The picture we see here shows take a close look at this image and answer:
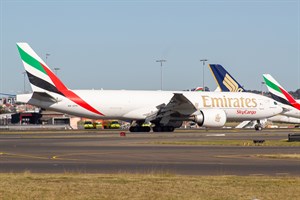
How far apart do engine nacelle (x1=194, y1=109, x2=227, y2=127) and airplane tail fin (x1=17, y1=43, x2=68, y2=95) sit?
14866 millimetres

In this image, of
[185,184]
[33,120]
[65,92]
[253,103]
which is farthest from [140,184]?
[33,120]

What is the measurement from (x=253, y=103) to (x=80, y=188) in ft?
203

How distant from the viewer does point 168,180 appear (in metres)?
22.1

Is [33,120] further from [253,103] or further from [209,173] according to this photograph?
[209,173]

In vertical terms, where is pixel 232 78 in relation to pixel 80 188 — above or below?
above

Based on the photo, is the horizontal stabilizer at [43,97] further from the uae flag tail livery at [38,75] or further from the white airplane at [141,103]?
the uae flag tail livery at [38,75]

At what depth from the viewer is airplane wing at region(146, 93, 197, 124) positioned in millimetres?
73438

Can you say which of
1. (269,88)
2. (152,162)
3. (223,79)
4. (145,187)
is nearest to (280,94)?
(269,88)

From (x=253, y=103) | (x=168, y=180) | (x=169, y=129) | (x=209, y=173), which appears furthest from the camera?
(x=253, y=103)

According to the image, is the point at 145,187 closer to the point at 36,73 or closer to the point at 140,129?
the point at 36,73

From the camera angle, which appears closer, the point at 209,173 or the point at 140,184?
the point at 140,184

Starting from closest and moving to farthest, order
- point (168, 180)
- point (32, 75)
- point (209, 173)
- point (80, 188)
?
1. point (80, 188)
2. point (168, 180)
3. point (209, 173)
4. point (32, 75)

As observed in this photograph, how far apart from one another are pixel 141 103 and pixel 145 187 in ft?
178

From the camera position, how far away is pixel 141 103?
74125mm
